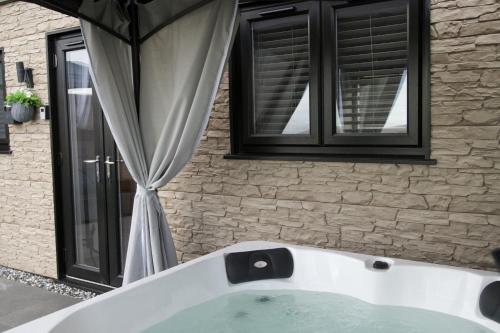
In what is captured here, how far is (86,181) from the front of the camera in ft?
13.9

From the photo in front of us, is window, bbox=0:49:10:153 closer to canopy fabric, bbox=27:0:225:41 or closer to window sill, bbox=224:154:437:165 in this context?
canopy fabric, bbox=27:0:225:41

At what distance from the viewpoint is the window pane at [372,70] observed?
9.30ft

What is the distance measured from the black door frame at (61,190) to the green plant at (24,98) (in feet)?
0.50

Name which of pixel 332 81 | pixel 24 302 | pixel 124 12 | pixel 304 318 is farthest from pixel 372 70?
pixel 24 302

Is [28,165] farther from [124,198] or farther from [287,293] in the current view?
[287,293]

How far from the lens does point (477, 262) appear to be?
261 centimetres

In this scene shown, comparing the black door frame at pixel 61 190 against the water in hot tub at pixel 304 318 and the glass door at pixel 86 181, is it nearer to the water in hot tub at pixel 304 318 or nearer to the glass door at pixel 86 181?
the glass door at pixel 86 181

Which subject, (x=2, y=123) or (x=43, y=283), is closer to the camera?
(x=43, y=283)

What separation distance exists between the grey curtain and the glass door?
0.86 m

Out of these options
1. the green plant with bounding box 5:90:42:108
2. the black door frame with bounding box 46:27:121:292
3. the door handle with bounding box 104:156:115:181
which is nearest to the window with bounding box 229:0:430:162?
the door handle with bounding box 104:156:115:181

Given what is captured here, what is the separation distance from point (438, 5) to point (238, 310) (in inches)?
75.2

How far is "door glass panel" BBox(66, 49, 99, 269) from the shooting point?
414 centimetres

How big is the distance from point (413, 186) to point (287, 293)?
3.02ft

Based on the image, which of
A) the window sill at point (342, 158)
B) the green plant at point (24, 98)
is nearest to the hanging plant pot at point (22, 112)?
the green plant at point (24, 98)
